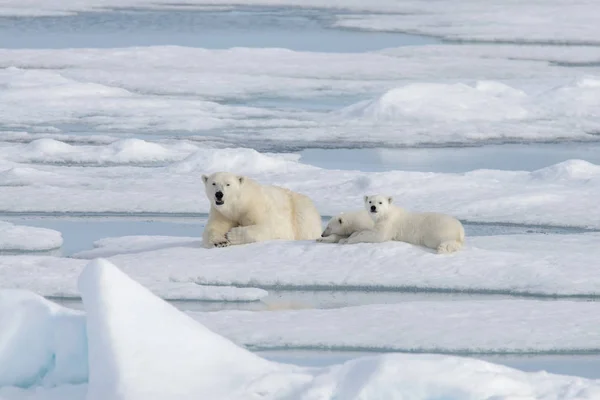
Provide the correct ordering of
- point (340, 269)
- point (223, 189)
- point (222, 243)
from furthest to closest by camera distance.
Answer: point (222, 243), point (223, 189), point (340, 269)

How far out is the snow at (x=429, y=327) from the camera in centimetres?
470

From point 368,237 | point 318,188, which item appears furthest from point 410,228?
point 318,188

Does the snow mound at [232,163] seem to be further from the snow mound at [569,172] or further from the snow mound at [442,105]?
the snow mound at [442,105]

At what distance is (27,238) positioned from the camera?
683cm

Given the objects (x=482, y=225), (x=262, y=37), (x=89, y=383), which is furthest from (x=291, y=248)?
(x=262, y=37)

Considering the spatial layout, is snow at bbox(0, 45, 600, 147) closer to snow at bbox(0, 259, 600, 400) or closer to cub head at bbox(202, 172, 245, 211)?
cub head at bbox(202, 172, 245, 211)

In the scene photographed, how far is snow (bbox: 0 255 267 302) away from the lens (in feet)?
18.2

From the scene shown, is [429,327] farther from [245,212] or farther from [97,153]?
[97,153]

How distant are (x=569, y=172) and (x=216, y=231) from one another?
3146 mm

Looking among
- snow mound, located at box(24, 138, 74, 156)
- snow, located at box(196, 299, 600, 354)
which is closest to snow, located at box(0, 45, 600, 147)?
snow mound, located at box(24, 138, 74, 156)

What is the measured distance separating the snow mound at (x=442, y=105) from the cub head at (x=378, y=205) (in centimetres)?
607

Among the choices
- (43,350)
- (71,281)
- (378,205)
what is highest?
(43,350)

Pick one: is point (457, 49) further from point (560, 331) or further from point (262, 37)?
point (560, 331)

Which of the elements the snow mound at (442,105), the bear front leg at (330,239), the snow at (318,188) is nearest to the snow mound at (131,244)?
the bear front leg at (330,239)
